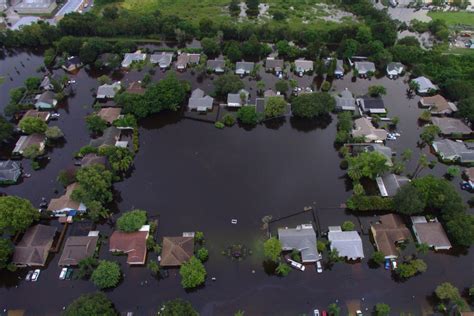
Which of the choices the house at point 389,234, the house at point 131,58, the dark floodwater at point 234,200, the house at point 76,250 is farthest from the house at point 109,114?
the house at point 389,234

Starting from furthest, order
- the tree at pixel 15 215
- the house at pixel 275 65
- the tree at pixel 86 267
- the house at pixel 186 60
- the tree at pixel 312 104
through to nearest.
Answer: the house at pixel 186 60, the house at pixel 275 65, the tree at pixel 312 104, the tree at pixel 15 215, the tree at pixel 86 267

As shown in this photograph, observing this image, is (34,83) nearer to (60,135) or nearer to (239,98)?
(60,135)

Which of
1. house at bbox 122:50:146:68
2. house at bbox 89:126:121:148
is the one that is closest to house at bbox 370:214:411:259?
house at bbox 89:126:121:148

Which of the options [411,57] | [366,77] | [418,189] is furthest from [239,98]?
[411,57]

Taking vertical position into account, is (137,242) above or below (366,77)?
below

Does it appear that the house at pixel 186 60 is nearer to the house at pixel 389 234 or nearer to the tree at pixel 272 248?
the tree at pixel 272 248

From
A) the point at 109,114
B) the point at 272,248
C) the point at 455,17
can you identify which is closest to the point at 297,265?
the point at 272,248
